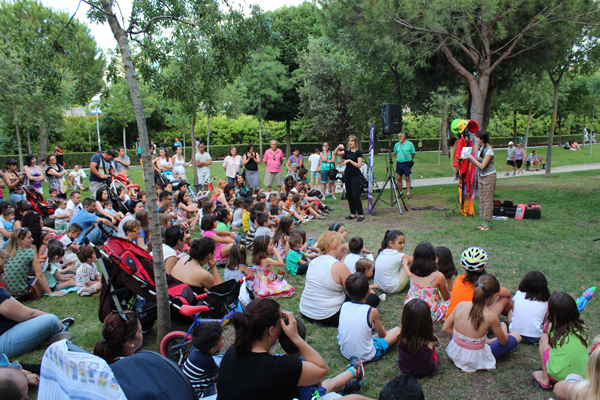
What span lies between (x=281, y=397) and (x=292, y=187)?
340 inches

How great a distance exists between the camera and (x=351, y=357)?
12.1ft

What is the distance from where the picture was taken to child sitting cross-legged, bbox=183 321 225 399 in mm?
3156

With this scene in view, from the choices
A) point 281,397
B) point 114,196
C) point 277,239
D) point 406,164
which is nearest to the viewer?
point 281,397

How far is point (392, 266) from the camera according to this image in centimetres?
521

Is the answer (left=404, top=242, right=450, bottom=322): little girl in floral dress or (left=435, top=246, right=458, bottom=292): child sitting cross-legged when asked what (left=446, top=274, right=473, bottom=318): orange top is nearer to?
(left=404, top=242, right=450, bottom=322): little girl in floral dress

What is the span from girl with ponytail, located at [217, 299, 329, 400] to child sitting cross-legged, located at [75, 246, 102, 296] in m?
3.99

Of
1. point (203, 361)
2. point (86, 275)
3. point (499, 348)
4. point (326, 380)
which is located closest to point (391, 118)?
point (499, 348)

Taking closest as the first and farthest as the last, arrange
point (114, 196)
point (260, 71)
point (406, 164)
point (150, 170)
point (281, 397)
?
point (281, 397), point (150, 170), point (114, 196), point (406, 164), point (260, 71)

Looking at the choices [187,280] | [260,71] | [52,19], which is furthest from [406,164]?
[260,71]

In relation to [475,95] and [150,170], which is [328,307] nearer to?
[150,170]

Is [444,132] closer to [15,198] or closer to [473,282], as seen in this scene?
[15,198]

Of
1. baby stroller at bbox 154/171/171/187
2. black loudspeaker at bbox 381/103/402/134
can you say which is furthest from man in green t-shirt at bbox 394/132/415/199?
baby stroller at bbox 154/171/171/187

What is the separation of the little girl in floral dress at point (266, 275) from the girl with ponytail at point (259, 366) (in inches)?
102

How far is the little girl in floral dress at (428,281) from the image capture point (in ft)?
14.7
